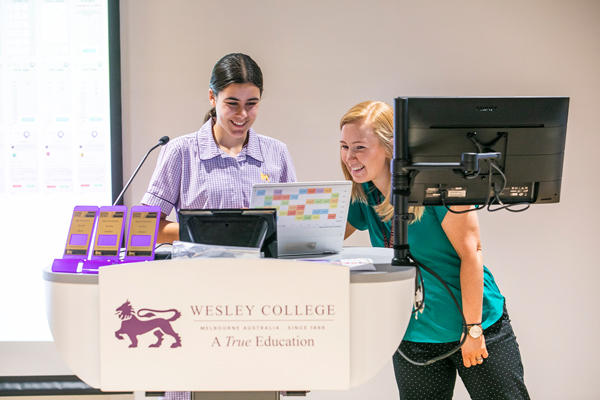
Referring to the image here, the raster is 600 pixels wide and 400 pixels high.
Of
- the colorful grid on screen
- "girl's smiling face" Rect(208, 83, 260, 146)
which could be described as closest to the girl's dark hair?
"girl's smiling face" Rect(208, 83, 260, 146)

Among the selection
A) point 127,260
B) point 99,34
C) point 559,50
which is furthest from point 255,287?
point 559,50

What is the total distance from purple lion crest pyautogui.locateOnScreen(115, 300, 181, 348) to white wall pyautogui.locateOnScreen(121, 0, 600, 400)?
1.78m

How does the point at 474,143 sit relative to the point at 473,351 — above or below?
above

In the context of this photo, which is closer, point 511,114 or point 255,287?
point 255,287

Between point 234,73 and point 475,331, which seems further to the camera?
point 234,73

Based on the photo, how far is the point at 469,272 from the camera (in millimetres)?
1503

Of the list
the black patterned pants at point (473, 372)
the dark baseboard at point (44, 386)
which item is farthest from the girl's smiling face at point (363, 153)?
the dark baseboard at point (44, 386)

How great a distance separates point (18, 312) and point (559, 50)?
3.29 metres

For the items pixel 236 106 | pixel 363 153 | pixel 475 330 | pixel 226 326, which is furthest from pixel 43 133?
pixel 475 330

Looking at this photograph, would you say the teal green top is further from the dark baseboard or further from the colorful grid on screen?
the dark baseboard

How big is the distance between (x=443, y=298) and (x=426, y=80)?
157cm

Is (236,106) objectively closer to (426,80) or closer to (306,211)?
(306,211)

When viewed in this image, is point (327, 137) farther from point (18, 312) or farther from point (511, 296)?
point (18, 312)

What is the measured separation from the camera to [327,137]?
276cm
